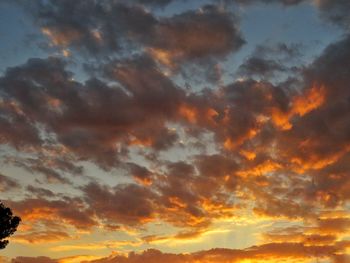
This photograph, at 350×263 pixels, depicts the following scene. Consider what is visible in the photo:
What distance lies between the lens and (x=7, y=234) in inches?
4840

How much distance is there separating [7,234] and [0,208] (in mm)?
4415

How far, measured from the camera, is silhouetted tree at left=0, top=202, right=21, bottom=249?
121875mm

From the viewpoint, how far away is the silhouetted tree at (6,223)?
122 meters

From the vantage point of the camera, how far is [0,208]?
122188mm

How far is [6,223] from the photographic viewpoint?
122188 millimetres
